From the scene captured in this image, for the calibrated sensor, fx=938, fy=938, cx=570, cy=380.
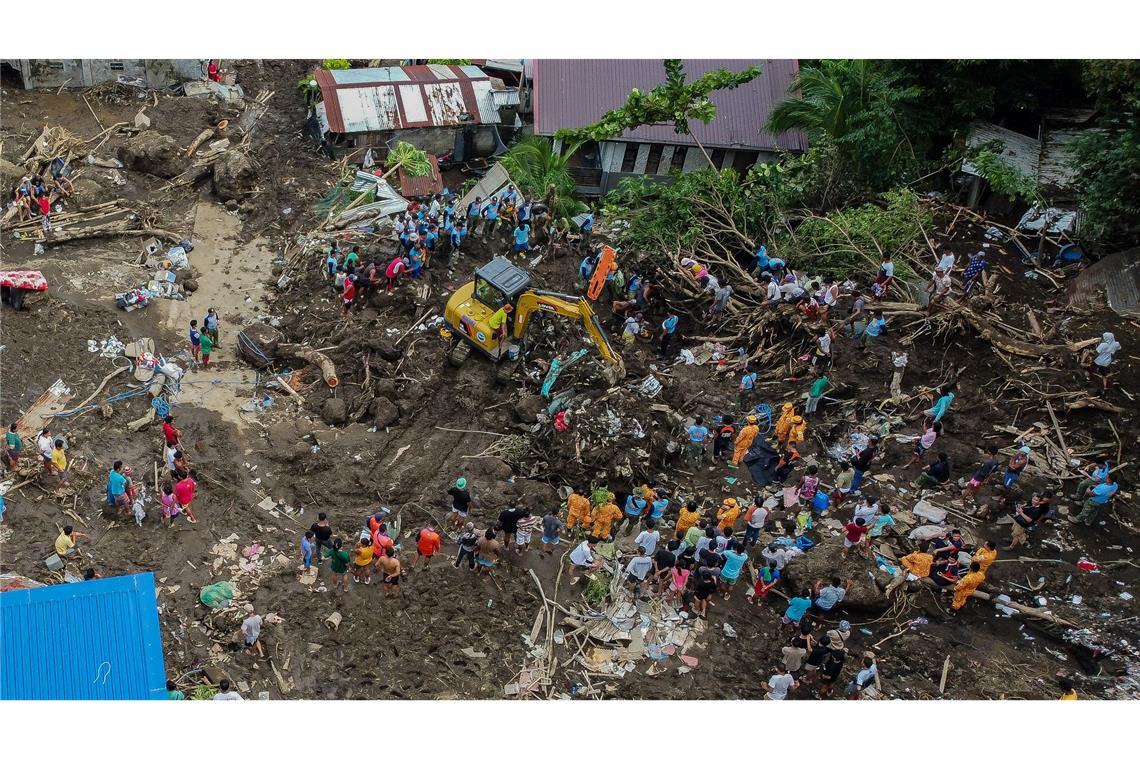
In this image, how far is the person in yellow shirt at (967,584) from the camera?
1427cm

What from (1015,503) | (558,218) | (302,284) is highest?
Result: (558,218)

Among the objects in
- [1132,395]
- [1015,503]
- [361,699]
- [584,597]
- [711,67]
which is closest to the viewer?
[361,699]

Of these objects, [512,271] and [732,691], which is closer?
[732,691]

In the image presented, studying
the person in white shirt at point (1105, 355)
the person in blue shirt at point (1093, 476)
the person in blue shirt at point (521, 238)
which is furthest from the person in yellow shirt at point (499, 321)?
the person in white shirt at point (1105, 355)

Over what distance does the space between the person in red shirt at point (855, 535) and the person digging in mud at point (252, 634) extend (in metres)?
9.04

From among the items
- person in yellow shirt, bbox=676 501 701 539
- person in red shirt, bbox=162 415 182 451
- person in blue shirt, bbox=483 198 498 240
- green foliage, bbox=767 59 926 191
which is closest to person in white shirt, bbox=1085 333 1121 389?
green foliage, bbox=767 59 926 191

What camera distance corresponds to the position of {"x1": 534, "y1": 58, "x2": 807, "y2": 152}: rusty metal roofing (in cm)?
2630

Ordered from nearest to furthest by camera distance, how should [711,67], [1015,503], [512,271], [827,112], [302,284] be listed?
1. [1015,503]
2. [512,271]
3. [302,284]
4. [827,112]
5. [711,67]

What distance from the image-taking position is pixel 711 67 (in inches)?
1067

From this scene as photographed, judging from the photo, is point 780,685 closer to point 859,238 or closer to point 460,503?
point 460,503

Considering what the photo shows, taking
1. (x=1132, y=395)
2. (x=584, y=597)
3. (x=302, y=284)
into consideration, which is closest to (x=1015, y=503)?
(x=1132, y=395)

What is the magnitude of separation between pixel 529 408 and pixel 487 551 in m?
3.99

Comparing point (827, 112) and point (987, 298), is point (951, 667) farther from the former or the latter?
point (827, 112)

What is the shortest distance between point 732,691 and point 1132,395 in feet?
32.1
